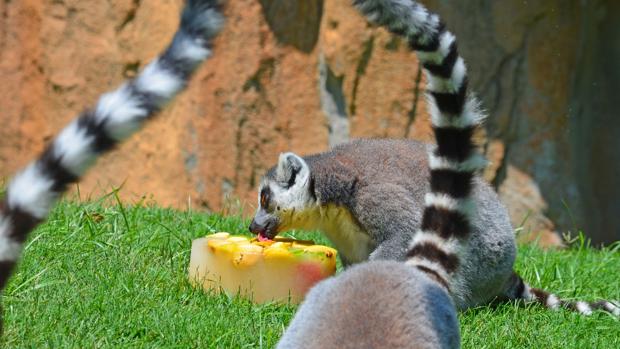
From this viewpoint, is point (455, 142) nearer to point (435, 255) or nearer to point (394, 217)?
point (435, 255)

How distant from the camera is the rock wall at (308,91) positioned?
826 centimetres

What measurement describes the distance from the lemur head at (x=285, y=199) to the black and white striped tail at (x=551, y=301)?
118 cm

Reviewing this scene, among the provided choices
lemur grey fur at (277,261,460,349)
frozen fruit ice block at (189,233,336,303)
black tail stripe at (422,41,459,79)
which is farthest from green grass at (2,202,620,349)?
black tail stripe at (422,41,459,79)

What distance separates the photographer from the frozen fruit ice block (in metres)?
4.89

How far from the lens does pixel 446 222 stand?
373 centimetres

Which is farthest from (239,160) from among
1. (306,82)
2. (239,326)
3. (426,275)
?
(426,275)

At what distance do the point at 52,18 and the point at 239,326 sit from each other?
6.31 meters

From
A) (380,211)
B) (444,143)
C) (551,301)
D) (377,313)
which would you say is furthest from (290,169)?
(377,313)

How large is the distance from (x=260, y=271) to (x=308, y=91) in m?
4.18

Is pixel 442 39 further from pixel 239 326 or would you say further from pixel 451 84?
pixel 239 326

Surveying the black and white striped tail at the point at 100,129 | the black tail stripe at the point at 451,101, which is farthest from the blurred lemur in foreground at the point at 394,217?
the black and white striped tail at the point at 100,129

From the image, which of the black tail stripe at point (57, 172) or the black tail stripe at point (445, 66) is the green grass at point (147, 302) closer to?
the black tail stripe at point (445, 66)

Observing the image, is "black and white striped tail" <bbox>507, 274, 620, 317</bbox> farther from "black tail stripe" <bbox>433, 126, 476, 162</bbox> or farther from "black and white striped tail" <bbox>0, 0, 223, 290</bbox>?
"black and white striped tail" <bbox>0, 0, 223, 290</bbox>

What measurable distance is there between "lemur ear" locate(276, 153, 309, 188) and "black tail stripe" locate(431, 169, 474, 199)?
80.9 inches
